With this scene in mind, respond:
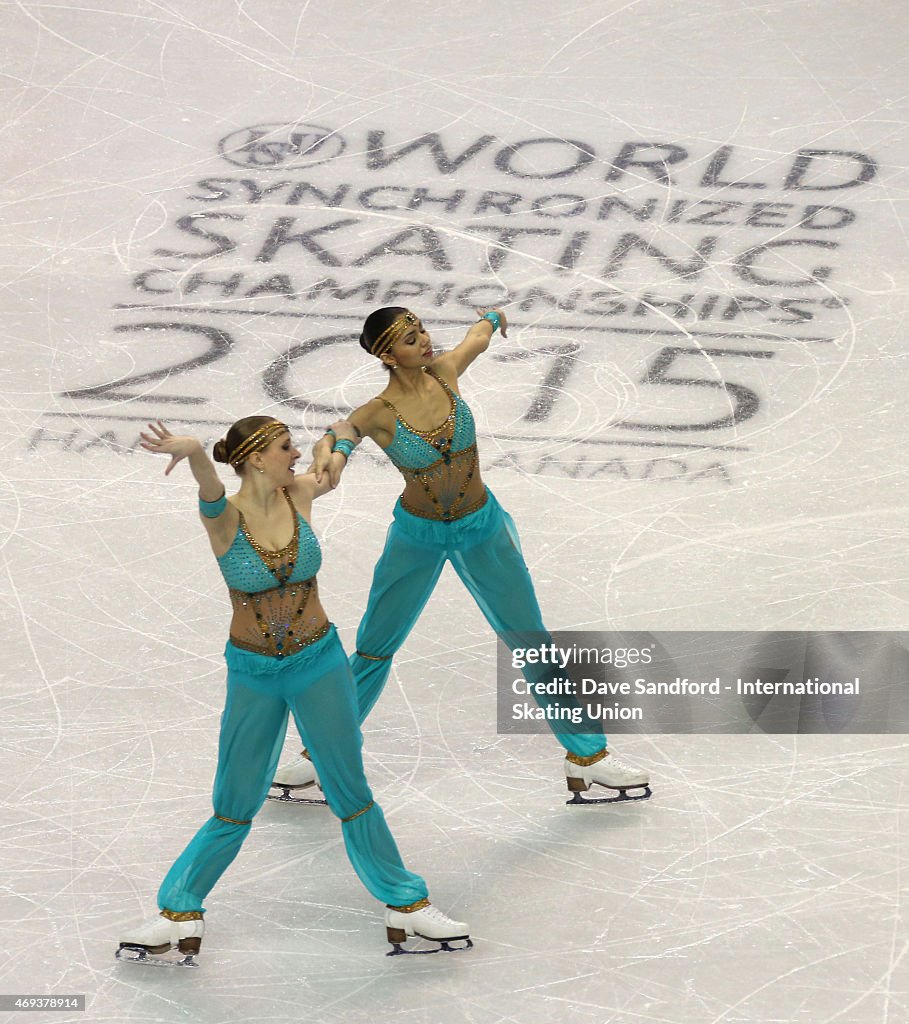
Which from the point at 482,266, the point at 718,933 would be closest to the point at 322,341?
the point at 482,266

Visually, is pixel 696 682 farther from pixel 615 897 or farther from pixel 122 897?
pixel 122 897

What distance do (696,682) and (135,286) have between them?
17.3 ft

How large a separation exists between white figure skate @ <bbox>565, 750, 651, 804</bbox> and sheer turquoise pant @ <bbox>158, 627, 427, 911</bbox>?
3.67 ft

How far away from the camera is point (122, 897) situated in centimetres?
691

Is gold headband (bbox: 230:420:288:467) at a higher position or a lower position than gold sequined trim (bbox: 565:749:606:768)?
higher

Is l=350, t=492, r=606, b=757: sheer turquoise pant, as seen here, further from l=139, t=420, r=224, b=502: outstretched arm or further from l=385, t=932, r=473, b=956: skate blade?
l=139, t=420, r=224, b=502: outstretched arm

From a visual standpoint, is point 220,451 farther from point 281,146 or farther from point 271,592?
point 281,146

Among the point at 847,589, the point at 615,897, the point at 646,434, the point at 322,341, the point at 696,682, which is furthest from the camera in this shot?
the point at 322,341

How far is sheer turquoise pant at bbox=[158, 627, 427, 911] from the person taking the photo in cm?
628

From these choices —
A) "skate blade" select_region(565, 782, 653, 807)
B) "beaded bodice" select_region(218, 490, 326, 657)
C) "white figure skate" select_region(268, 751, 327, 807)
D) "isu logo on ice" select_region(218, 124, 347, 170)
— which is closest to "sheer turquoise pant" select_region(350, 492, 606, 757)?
"skate blade" select_region(565, 782, 653, 807)

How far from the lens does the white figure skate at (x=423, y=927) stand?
657 cm

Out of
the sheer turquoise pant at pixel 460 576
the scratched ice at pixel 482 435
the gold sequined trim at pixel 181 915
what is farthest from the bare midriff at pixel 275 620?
the scratched ice at pixel 482 435

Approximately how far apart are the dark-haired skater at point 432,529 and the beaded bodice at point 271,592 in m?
0.53

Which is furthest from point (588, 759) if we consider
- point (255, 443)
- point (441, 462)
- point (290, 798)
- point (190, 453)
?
point (190, 453)
